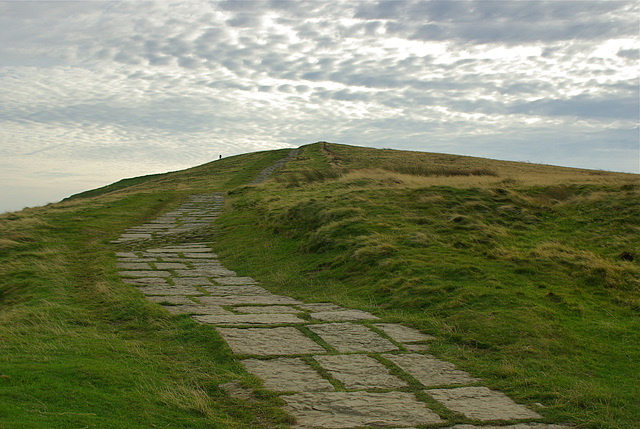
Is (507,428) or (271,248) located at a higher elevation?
(271,248)

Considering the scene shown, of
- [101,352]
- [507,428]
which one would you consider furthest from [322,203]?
[507,428]

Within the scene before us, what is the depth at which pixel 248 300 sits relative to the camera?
741 cm

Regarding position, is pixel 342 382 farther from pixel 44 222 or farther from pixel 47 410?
pixel 44 222

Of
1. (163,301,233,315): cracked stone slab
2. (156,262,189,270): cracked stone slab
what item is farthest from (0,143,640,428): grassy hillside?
(156,262,189,270): cracked stone slab

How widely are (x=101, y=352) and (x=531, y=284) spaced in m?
5.58

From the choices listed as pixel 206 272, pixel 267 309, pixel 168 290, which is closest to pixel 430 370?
pixel 267 309

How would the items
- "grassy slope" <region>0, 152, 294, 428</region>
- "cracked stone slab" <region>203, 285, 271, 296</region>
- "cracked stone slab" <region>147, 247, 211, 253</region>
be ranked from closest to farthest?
1. "grassy slope" <region>0, 152, 294, 428</region>
2. "cracked stone slab" <region>203, 285, 271, 296</region>
3. "cracked stone slab" <region>147, 247, 211, 253</region>

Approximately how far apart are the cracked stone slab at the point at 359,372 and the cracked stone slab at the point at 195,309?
2.04 m

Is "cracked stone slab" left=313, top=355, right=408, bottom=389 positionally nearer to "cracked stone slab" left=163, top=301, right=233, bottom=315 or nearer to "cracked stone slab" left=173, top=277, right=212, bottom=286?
"cracked stone slab" left=163, top=301, right=233, bottom=315

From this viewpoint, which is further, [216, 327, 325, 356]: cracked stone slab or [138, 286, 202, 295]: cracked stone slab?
[138, 286, 202, 295]: cracked stone slab

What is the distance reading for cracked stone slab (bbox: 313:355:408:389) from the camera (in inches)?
166

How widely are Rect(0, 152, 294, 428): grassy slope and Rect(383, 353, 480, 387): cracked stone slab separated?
139cm

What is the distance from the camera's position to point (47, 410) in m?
3.24

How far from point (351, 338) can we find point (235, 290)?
128 inches
